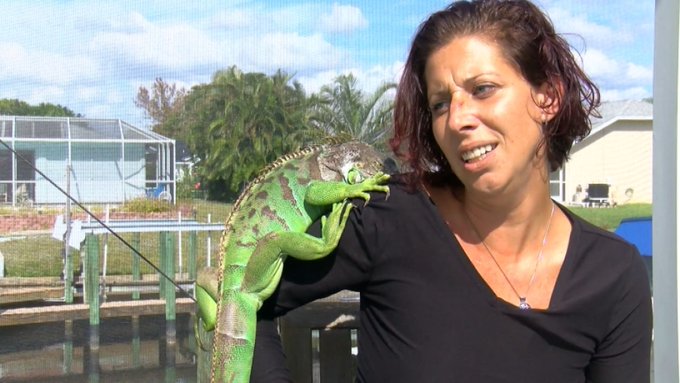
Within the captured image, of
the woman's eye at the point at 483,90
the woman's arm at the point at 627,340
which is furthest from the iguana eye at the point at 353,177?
the woman's arm at the point at 627,340

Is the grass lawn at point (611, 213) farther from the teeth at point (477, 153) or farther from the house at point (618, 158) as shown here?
the teeth at point (477, 153)

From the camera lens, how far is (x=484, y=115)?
931 millimetres

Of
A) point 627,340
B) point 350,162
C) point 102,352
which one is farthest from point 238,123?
point 627,340

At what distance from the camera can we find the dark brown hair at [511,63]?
3.23 feet

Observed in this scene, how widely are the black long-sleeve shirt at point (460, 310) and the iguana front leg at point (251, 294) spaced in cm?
2

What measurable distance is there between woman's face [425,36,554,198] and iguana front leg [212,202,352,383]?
21cm

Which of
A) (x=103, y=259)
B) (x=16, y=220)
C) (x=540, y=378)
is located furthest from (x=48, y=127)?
(x=540, y=378)

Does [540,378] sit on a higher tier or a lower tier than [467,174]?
lower

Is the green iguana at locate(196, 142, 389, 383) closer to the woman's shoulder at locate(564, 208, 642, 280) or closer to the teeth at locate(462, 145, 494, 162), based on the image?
the teeth at locate(462, 145, 494, 162)

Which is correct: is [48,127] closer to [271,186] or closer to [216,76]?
[216,76]

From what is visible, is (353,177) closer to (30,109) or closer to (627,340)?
(627,340)

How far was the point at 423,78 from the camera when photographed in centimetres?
107

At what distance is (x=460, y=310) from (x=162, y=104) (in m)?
2.39

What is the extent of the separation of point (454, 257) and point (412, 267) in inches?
2.5
